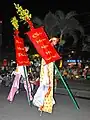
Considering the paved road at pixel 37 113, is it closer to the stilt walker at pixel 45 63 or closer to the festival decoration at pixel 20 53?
the stilt walker at pixel 45 63

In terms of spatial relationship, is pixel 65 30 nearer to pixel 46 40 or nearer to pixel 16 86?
pixel 16 86

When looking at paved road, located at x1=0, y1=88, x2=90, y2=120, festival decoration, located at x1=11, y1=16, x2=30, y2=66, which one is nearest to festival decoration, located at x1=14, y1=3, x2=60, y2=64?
paved road, located at x1=0, y1=88, x2=90, y2=120

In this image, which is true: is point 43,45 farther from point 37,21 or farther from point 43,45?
point 37,21

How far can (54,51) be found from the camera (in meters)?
9.77

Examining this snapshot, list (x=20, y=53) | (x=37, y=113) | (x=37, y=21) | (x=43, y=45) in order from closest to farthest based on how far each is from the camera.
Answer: (x=43, y=45) < (x=37, y=113) < (x=20, y=53) < (x=37, y=21)

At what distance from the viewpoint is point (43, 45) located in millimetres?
9680

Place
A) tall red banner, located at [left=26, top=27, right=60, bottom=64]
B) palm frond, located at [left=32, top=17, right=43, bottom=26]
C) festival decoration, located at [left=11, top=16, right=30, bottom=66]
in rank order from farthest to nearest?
1. palm frond, located at [left=32, top=17, right=43, bottom=26]
2. festival decoration, located at [left=11, top=16, right=30, bottom=66]
3. tall red banner, located at [left=26, top=27, right=60, bottom=64]

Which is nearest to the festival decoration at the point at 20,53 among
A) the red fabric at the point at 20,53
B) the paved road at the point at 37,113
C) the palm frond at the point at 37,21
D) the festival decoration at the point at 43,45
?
the red fabric at the point at 20,53

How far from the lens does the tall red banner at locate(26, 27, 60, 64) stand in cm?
960

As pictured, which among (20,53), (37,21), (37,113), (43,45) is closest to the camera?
(43,45)

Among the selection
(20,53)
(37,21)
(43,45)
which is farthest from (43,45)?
(37,21)

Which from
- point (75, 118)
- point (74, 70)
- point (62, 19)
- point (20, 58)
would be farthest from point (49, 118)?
point (62, 19)

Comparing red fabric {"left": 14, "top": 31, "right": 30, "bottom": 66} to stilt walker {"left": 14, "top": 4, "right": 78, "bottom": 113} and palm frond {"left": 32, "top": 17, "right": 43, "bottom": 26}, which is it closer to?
stilt walker {"left": 14, "top": 4, "right": 78, "bottom": 113}

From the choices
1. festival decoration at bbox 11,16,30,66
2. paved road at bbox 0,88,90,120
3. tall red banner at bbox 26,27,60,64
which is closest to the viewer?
paved road at bbox 0,88,90,120
